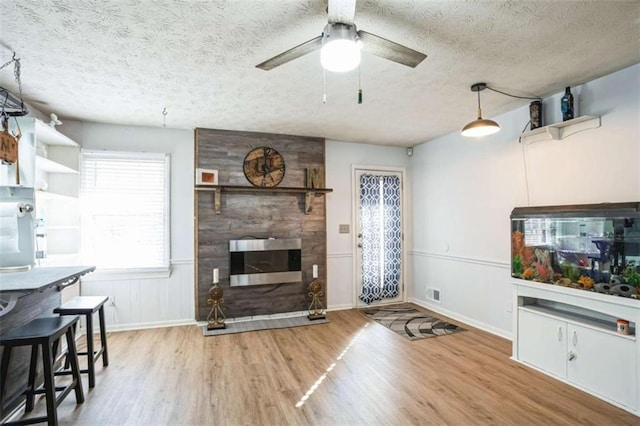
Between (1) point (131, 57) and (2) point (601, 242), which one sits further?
(2) point (601, 242)

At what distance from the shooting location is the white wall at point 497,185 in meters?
2.75

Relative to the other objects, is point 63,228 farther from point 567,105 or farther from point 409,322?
point 567,105

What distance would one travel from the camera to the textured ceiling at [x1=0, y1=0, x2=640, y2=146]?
193 cm

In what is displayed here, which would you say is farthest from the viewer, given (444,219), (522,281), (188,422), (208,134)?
(444,219)

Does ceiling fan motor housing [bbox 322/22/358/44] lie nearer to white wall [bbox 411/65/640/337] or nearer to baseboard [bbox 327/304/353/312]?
white wall [bbox 411/65/640/337]

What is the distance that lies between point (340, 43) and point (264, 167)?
10.2 ft

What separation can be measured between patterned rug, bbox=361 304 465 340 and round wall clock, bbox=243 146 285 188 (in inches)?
94.0

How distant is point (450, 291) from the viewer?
464cm

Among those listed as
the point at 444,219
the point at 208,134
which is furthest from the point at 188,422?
the point at 444,219

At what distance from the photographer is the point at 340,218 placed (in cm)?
508

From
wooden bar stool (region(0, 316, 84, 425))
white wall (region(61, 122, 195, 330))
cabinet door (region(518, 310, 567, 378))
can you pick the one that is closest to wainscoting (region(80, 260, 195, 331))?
white wall (region(61, 122, 195, 330))

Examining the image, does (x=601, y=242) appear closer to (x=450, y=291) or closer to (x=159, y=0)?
(x=450, y=291)

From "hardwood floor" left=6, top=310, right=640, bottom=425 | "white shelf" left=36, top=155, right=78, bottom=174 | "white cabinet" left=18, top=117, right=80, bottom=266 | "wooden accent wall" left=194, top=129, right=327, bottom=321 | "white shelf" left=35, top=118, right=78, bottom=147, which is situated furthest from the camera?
"wooden accent wall" left=194, top=129, right=327, bottom=321

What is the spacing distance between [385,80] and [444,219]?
261cm
